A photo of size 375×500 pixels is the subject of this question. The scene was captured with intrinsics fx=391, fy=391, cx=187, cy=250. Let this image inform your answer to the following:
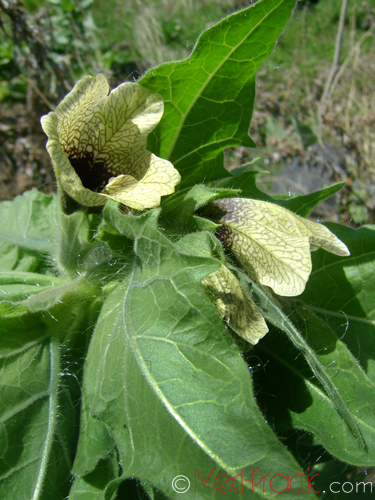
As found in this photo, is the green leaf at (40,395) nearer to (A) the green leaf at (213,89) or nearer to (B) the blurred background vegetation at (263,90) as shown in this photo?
(A) the green leaf at (213,89)

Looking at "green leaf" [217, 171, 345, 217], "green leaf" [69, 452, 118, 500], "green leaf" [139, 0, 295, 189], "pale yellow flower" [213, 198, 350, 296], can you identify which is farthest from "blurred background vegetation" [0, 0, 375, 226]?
"green leaf" [69, 452, 118, 500]

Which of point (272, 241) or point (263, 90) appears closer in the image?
point (272, 241)

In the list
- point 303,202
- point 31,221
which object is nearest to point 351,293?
point 303,202

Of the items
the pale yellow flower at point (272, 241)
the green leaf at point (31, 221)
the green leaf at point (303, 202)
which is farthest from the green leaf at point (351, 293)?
the green leaf at point (31, 221)

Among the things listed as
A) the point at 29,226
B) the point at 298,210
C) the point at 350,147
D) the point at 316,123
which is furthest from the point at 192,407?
the point at 316,123

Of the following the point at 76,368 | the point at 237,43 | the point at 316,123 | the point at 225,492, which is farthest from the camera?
the point at 316,123

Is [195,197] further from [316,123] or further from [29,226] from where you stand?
[316,123]

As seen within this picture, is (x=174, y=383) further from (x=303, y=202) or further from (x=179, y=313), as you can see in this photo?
(x=303, y=202)
